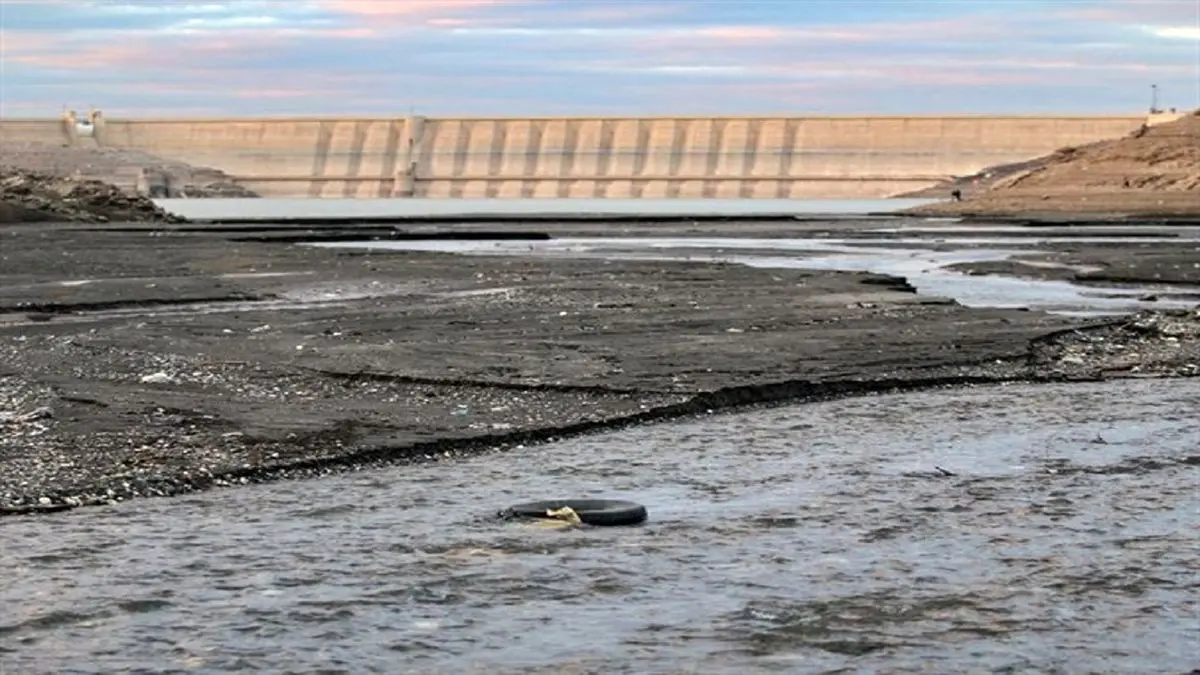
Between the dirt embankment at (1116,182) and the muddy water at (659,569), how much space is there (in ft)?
158

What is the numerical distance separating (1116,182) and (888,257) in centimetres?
3959

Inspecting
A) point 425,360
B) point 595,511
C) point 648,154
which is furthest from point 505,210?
point 595,511

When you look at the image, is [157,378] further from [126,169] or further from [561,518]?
[126,169]

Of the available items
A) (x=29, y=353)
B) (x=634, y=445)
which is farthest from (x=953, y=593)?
(x=29, y=353)

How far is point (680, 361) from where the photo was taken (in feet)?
33.8

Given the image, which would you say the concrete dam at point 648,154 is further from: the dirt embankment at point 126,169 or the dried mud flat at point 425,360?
the dried mud flat at point 425,360

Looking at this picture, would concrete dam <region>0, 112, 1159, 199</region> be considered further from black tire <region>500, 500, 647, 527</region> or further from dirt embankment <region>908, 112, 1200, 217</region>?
black tire <region>500, 500, 647, 527</region>

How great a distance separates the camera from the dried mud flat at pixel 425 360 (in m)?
7.11

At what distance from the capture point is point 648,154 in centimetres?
12231

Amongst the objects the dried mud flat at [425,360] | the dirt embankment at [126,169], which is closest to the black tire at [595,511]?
the dried mud flat at [425,360]

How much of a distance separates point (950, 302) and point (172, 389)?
7.79m

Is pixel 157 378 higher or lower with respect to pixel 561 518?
lower

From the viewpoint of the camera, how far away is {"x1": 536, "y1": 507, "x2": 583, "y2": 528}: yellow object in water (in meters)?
5.65

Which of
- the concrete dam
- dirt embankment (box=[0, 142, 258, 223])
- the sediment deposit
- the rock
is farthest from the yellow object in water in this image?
the sediment deposit
